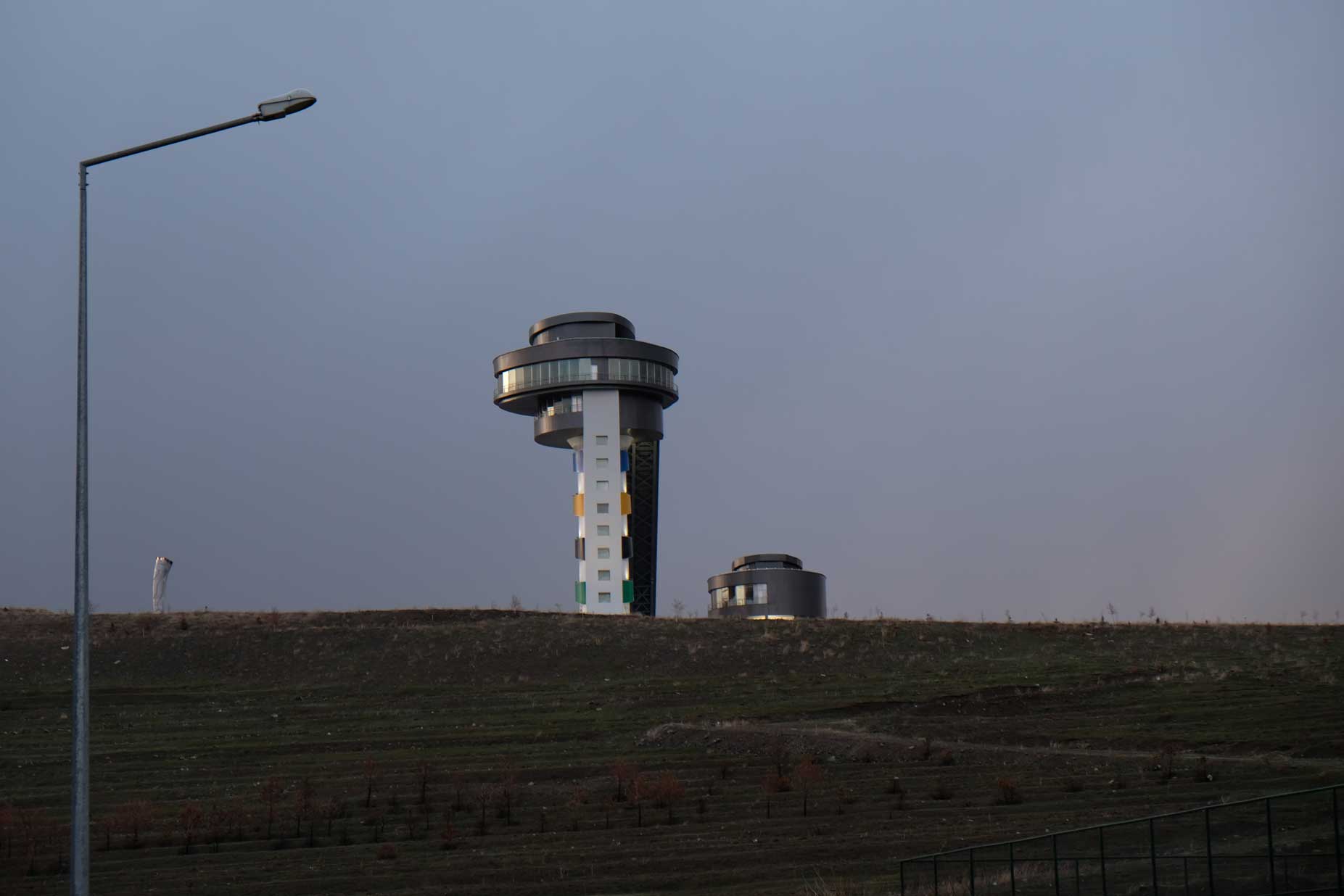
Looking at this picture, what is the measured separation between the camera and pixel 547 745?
37562 millimetres

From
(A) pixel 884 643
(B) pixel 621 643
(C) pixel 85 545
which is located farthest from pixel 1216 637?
(C) pixel 85 545

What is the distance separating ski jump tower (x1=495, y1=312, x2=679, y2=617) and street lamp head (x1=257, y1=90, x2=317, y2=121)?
192ft

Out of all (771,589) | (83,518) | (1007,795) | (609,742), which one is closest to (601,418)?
(771,589)

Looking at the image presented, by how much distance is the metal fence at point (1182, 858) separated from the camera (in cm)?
1457

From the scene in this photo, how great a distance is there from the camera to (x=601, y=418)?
7444 centimetres

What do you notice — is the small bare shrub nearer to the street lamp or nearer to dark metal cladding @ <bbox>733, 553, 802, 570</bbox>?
the street lamp

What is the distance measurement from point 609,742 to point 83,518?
24544 millimetres

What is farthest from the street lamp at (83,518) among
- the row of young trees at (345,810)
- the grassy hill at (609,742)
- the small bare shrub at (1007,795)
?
the small bare shrub at (1007,795)

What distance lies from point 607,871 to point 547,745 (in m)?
13.4

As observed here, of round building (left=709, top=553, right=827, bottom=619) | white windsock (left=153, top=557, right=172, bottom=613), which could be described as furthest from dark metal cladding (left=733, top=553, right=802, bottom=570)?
white windsock (left=153, top=557, right=172, bottom=613)

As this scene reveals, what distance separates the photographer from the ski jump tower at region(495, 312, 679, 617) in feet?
240

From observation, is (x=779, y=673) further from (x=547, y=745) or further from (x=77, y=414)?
(x=77, y=414)

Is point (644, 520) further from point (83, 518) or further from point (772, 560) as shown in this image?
point (83, 518)

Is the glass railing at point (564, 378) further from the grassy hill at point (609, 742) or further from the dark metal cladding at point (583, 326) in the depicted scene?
the grassy hill at point (609, 742)
